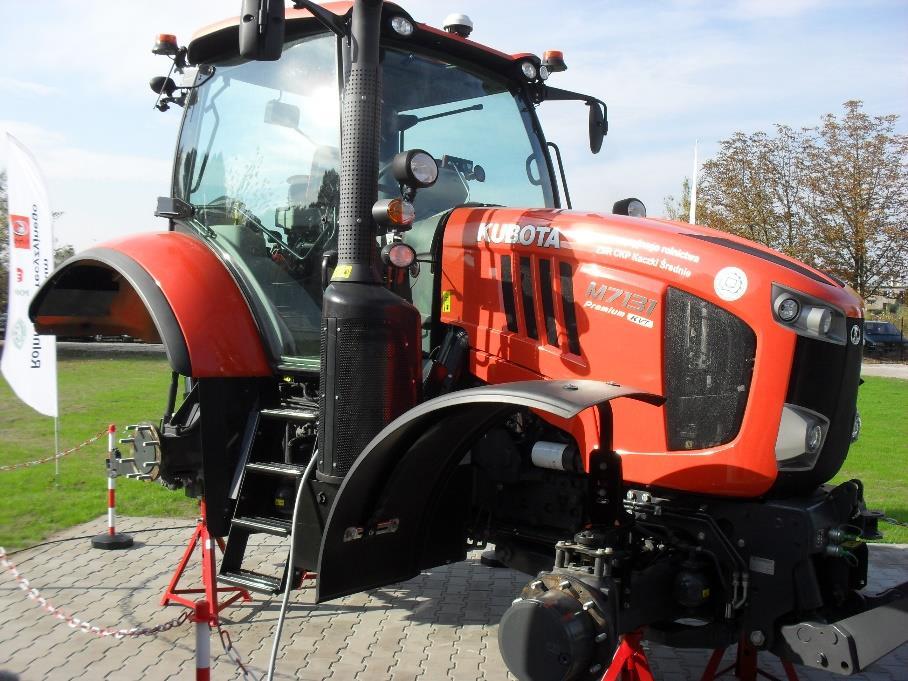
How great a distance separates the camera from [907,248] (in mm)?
27906

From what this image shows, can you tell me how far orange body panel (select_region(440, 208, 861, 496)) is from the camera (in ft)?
9.68

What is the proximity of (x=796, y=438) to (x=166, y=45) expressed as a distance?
3.93 m

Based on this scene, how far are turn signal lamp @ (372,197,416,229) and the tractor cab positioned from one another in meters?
0.27

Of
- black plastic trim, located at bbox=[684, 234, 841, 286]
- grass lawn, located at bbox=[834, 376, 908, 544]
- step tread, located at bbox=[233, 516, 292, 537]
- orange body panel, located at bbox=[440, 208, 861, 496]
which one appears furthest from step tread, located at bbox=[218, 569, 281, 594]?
grass lawn, located at bbox=[834, 376, 908, 544]

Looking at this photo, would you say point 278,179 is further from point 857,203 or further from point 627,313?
point 857,203

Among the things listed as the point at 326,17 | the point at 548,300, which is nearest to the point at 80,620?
the point at 548,300

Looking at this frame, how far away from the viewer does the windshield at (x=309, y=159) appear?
13.0 feet

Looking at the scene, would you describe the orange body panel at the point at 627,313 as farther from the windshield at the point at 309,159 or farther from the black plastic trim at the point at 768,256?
the windshield at the point at 309,159

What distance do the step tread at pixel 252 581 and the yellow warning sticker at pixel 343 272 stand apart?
1423mm

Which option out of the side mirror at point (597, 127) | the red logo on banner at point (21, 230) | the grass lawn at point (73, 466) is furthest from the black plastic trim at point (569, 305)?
the red logo on banner at point (21, 230)

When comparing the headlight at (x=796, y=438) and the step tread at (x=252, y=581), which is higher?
the headlight at (x=796, y=438)

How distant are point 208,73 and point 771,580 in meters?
3.78

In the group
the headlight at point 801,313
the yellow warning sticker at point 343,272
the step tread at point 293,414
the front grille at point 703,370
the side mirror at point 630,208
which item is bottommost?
the step tread at point 293,414

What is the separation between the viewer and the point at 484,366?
364 cm
